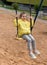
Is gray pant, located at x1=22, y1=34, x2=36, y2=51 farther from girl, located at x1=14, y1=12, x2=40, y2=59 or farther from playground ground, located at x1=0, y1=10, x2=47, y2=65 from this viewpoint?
playground ground, located at x1=0, y1=10, x2=47, y2=65

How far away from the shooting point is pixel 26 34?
22.9 feet

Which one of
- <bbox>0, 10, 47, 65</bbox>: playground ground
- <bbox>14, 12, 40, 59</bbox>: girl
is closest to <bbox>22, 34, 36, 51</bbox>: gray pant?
<bbox>14, 12, 40, 59</bbox>: girl

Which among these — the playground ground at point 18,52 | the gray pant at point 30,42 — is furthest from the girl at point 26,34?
the playground ground at point 18,52

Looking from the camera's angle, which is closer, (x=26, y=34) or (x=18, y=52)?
(x=26, y=34)

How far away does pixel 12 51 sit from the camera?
8.48 meters

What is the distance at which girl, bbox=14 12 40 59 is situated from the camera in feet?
22.0

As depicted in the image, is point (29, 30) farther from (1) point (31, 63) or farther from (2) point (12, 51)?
(2) point (12, 51)

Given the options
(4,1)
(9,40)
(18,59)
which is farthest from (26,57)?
(4,1)

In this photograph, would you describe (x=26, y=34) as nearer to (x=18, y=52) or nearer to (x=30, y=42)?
(x=30, y=42)

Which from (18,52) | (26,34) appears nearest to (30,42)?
(26,34)

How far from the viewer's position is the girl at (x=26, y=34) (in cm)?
672

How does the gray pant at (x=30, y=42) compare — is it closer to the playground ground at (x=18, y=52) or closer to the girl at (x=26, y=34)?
the girl at (x=26, y=34)

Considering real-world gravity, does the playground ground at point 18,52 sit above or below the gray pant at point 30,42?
below

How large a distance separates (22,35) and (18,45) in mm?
2559
